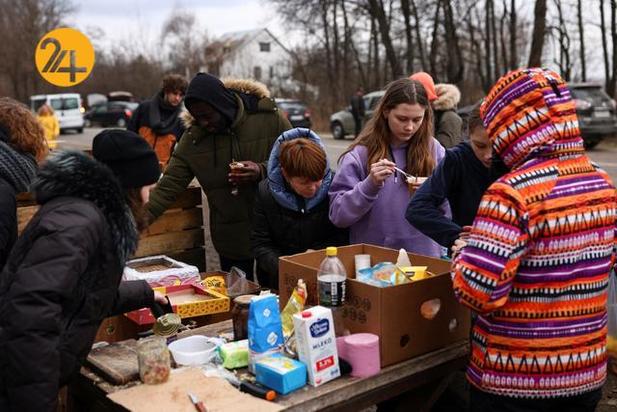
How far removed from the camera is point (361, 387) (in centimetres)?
215

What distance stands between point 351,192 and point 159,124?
349 centimetres

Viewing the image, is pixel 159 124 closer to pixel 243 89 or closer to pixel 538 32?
pixel 243 89

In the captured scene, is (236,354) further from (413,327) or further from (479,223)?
(479,223)

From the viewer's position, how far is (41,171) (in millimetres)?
2045

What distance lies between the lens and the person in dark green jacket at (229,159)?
3879mm

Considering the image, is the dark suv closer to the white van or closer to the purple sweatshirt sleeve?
the purple sweatshirt sleeve

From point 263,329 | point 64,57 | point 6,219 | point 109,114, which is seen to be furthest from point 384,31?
point 263,329

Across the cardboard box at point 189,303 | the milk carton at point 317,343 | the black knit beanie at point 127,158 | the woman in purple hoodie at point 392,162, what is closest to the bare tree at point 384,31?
the woman in purple hoodie at point 392,162

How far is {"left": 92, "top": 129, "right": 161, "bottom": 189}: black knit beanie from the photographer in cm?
214

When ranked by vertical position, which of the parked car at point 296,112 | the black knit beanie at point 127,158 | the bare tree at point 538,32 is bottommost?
the black knit beanie at point 127,158

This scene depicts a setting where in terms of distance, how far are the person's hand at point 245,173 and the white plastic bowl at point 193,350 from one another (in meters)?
1.47

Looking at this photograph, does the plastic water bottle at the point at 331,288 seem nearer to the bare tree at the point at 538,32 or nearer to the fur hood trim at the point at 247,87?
the fur hood trim at the point at 247,87

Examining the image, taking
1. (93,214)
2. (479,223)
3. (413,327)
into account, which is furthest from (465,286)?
(93,214)

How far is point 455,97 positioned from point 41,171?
396cm
